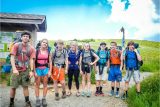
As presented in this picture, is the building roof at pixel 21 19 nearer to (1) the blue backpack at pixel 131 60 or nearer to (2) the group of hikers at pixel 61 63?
(2) the group of hikers at pixel 61 63

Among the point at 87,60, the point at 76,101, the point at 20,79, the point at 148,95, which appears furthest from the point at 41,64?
the point at 148,95

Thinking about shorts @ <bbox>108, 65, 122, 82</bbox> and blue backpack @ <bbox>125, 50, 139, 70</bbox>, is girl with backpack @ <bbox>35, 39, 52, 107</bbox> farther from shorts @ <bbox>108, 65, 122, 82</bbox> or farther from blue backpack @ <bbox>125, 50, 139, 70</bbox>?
blue backpack @ <bbox>125, 50, 139, 70</bbox>

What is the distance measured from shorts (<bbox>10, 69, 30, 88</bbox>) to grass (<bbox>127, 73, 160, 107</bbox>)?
3.07 meters

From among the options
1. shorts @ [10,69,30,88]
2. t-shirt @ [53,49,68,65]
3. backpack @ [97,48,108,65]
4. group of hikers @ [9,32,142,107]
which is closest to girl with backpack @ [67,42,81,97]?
group of hikers @ [9,32,142,107]

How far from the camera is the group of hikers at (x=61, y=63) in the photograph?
8469 mm

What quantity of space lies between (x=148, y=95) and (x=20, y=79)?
12.2 feet

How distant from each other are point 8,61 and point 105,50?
563 centimetres

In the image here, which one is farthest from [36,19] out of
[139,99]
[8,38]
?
[139,99]

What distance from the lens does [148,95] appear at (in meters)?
9.15

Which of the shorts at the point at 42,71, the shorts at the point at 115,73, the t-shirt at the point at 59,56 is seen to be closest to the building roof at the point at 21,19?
the t-shirt at the point at 59,56

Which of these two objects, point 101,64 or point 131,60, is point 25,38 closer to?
point 101,64

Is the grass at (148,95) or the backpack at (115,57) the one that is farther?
the backpack at (115,57)

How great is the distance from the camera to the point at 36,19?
1469 cm

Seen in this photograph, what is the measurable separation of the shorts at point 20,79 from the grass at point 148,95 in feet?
10.1
